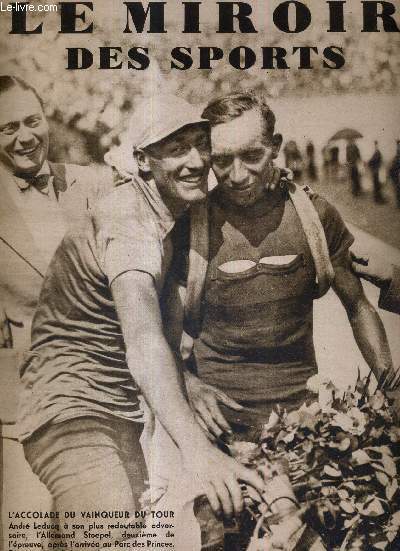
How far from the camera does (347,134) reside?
2.92 m

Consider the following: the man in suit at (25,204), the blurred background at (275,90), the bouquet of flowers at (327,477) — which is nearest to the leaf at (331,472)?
the bouquet of flowers at (327,477)

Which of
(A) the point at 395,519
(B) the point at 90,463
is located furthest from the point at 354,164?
(B) the point at 90,463

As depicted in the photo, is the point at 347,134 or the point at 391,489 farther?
the point at 347,134

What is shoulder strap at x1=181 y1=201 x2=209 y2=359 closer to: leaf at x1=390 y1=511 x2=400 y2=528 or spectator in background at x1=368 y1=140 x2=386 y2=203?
spectator in background at x1=368 y1=140 x2=386 y2=203

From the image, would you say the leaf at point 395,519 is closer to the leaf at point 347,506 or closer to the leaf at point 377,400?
the leaf at point 347,506

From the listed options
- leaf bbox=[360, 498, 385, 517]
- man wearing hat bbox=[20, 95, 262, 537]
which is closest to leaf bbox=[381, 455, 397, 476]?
leaf bbox=[360, 498, 385, 517]

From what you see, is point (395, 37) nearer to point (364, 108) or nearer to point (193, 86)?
point (364, 108)

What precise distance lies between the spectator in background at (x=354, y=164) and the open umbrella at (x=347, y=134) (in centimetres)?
2

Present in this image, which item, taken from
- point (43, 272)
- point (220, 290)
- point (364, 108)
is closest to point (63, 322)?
point (43, 272)

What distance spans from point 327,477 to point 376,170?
3.63ft

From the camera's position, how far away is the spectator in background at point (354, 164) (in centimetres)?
291

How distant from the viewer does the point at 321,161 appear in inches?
115
